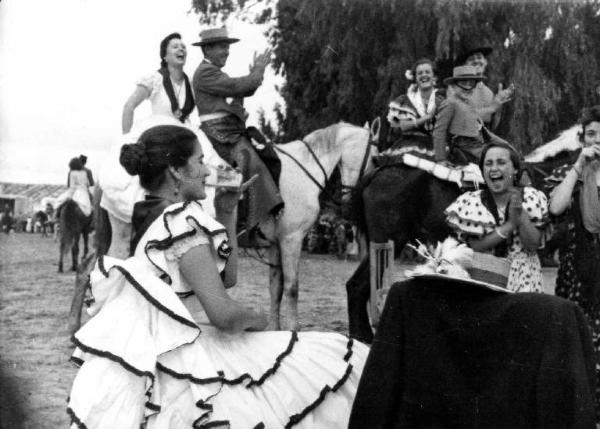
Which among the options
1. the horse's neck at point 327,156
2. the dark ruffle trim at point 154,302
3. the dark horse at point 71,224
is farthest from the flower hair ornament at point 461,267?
the dark horse at point 71,224

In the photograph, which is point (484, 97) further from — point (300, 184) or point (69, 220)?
point (69, 220)

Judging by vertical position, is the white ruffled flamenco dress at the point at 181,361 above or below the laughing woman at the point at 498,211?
below

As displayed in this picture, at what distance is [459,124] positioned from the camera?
743 cm

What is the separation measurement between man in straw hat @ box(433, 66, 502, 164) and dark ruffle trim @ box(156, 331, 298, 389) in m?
4.11

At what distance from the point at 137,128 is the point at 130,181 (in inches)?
16.0

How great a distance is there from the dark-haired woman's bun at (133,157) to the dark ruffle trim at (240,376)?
771 millimetres

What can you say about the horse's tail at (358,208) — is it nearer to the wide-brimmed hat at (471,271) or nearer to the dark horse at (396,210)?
the dark horse at (396,210)

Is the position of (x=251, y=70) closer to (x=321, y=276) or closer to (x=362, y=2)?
(x=362, y=2)

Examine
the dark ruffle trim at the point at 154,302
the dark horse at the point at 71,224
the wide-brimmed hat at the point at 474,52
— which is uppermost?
the wide-brimmed hat at the point at 474,52

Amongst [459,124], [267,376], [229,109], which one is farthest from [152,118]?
[267,376]

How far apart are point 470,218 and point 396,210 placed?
287cm

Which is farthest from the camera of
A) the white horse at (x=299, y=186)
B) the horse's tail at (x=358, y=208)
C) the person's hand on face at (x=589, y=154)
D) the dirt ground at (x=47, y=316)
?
the white horse at (x=299, y=186)

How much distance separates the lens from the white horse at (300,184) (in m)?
8.68

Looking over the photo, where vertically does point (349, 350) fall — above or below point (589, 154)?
below
